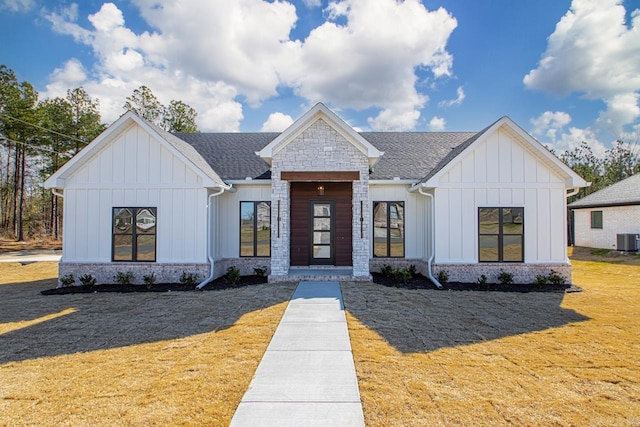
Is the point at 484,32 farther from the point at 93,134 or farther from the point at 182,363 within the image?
the point at 93,134

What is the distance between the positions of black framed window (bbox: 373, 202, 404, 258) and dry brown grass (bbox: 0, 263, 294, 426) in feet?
14.8

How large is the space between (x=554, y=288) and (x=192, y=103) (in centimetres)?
3249

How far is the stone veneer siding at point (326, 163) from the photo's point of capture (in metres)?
10.4

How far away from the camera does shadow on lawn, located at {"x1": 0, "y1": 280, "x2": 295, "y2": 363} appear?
5547 millimetres

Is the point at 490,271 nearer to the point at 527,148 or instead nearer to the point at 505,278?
the point at 505,278

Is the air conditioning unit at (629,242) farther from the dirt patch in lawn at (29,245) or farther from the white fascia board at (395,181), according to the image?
the dirt patch in lawn at (29,245)

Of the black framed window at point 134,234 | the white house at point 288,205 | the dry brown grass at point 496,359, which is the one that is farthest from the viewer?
the black framed window at point 134,234

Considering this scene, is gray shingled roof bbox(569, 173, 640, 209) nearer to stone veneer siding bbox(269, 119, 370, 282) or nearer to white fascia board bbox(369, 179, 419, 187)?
white fascia board bbox(369, 179, 419, 187)

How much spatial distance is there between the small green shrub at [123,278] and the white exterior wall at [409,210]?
318 inches

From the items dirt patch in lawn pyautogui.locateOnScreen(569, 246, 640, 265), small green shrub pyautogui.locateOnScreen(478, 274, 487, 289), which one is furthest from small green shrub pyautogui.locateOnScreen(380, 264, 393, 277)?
dirt patch in lawn pyautogui.locateOnScreen(569, 246, 640, 265)

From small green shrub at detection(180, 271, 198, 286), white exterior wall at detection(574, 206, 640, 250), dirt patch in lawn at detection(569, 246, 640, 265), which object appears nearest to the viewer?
small green shrub at detection(180, 271, 198, 286)

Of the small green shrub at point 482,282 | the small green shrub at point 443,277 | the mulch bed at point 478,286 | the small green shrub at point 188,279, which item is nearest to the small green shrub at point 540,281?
the mulch bed at point 478,286

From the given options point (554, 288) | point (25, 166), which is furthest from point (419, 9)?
point (25, 166)

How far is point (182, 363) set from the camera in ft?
15.2
